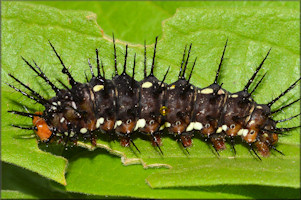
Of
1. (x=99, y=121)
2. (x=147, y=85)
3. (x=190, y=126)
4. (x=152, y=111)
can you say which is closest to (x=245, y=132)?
(x=190, y=126)

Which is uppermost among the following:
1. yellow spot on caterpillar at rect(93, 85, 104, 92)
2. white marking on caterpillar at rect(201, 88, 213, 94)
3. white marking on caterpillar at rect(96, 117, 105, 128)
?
white marking on caterpillar at rect(201, 88, 213, 94)

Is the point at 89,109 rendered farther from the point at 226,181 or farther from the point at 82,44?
the point at 226,181

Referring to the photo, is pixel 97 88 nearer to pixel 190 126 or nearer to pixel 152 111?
pixel 152 111

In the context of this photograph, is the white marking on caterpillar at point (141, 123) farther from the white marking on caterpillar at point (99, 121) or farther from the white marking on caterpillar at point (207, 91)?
the white marking on caterpillar at point (207, 91)

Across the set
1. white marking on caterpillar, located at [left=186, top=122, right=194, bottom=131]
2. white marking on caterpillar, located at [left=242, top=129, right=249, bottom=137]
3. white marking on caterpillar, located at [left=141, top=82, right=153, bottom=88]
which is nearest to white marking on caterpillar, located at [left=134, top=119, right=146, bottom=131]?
white marking on caterpillar, located at [left=141, top=82, right=153, bottom=88]

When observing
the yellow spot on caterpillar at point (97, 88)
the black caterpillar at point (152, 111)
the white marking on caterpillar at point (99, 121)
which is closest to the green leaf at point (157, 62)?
the black caterpillar at point (152, 111)

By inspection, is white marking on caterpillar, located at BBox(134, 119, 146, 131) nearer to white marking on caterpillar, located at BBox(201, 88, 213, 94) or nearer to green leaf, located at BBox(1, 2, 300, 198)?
green leaf, located at BBox(1, 2, 300, 198)

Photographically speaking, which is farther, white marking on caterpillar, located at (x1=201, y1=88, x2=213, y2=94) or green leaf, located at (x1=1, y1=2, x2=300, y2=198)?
white marking on caterpillar, located at (x1=201, y1=88, x2=213, y2=94)
